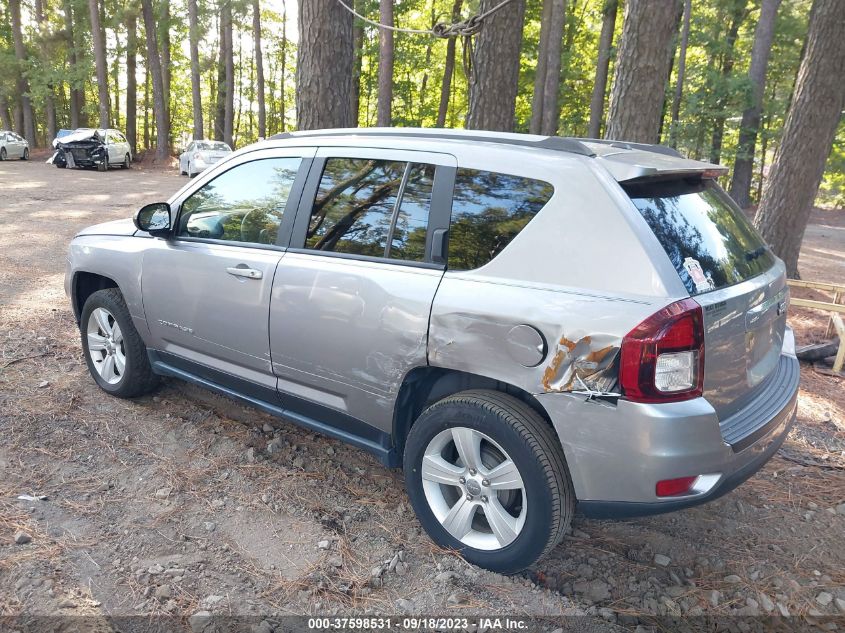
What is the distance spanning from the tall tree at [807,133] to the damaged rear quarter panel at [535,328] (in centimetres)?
673

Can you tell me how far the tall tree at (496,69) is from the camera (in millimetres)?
8023

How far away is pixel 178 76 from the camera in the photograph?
1876 inches

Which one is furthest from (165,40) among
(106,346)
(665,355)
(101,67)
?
(665,355)

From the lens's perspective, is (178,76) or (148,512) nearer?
(148,512)

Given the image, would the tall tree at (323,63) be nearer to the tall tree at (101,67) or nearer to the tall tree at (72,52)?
the tall tree at (101,67)

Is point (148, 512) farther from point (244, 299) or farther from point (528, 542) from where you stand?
point (528, 542)

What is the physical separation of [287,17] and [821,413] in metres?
42.1

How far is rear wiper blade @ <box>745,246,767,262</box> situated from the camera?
2.89 meters

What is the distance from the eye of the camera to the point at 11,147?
28.2m

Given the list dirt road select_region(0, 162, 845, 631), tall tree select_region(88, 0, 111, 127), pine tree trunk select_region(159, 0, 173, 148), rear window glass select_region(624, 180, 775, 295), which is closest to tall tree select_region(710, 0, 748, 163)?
dirt road select_region(0, 162, 845, 631)

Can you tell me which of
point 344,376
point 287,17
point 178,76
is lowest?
point 344,376

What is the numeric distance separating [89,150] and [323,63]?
21671 millimetres

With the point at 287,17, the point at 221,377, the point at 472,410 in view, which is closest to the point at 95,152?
the point at 287,17

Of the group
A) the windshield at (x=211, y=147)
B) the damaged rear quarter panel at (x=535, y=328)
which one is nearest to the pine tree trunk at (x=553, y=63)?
the windshield at (x=211, y=147)
